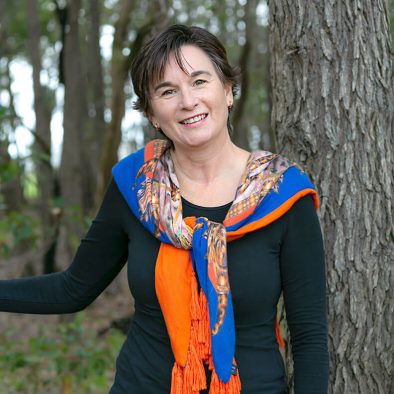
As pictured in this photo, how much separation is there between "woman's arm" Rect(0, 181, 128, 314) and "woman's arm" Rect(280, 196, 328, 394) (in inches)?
25.0

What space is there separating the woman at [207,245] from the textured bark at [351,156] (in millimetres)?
446

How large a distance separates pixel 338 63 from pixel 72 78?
6443mm

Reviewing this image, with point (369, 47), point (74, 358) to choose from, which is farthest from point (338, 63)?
point (74, 358)

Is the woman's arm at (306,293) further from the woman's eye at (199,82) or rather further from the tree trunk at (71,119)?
the tree trunk at (71,119)

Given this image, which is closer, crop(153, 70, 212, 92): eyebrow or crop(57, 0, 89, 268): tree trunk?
crop(153, 70, 212, 92): eyebrow

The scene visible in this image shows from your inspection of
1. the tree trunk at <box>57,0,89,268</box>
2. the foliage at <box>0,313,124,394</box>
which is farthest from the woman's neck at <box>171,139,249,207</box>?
the tree trunk at <box>57,0,89,268</box>

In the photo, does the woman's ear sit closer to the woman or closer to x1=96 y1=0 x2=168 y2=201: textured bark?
the woman

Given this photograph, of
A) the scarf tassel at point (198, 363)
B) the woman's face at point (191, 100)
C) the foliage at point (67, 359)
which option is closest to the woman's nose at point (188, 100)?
the woman's face at point (191, 100)

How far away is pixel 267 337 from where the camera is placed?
2.27m

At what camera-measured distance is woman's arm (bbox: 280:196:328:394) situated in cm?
218

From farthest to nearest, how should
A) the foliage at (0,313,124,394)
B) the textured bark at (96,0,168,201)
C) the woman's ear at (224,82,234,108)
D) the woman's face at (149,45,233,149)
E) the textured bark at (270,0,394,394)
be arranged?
the textured bark at (96,0,168,201), the foliage at (0,313,124,394), the textured bark at (270,0,394,394), the woman's ear at (224,82,234,108), the woman's face at (149,45,233,149)

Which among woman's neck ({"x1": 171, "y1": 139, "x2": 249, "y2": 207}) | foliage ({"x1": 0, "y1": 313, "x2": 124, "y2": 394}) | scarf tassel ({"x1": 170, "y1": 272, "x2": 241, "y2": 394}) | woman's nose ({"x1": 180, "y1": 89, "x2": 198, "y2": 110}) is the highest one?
woman's nose ({"x1": 180, "y1": 89, "x2": 198, "y2": 110})

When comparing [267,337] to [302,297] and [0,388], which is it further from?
[0,388]

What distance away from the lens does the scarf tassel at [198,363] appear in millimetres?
2178
